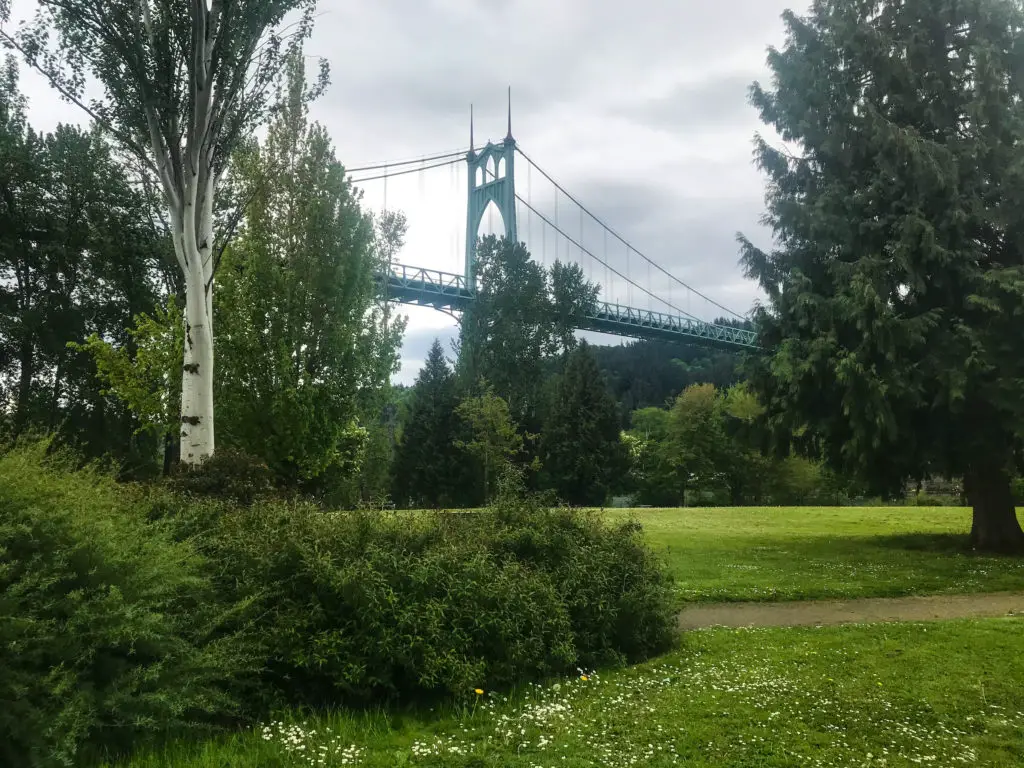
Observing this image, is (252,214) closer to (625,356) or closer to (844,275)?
(844,275)

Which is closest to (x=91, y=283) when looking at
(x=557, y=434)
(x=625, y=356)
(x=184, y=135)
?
(x=184, y=135)

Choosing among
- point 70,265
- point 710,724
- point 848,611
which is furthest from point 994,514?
point 70,265

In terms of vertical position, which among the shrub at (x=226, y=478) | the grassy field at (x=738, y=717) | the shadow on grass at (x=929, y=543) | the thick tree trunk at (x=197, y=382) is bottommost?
the shadow on grass at (x=929, y=543)

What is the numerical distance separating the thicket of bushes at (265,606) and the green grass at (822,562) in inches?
86.3

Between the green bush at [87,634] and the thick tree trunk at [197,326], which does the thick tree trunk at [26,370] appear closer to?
the thick tree trunk at [197,326]

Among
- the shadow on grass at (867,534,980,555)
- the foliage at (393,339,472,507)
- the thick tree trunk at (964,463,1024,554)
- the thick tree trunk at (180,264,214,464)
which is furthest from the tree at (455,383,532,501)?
the thick tree trunk at (180,264,214,464)

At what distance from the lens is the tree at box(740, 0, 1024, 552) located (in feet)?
39.4

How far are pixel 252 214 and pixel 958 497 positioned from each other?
38.5 m

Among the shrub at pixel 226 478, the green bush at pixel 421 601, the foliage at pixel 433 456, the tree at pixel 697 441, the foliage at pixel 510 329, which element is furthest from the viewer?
the tree at pixel 697 441

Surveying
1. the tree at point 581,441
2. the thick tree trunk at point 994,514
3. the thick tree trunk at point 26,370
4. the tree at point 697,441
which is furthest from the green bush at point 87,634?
the tree at point 697,441

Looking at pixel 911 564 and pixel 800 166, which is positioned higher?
pixel 800 166

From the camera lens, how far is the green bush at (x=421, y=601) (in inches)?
188

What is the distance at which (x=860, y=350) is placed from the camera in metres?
12.2

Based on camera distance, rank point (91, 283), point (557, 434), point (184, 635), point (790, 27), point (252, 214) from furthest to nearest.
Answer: point (557, 434) < point (91, 283) < point (252, 214) < point (790, 27) < point (184, 635)
